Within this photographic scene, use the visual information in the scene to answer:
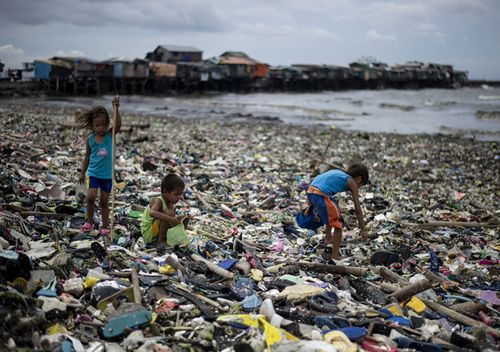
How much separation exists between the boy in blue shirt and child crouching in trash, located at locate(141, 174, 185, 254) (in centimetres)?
152

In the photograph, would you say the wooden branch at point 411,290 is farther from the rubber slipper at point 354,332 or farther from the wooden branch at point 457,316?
the rubber slipper at point 354,332

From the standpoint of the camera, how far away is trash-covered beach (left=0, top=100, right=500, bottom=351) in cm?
299

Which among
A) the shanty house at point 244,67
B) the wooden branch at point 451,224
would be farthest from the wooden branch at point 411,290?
the shanty house at point 244,67

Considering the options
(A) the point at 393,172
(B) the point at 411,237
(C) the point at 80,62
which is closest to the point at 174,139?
(A) the point at 393,172

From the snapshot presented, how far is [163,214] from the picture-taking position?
4.61 m

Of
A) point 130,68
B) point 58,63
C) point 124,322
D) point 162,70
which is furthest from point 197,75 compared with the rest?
point 124,322

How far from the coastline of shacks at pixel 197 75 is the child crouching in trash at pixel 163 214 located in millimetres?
40152

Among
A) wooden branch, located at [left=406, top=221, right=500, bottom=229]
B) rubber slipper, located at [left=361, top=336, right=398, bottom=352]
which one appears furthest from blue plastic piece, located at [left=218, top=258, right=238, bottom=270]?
wooden branch, located at [left=406, top=221, right=500, bottom=229]

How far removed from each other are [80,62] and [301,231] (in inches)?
1716

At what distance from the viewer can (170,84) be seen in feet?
171

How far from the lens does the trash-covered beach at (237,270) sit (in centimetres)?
299

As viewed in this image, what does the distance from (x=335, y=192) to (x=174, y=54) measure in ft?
190

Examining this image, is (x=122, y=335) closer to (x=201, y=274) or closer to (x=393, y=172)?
(x=201, y=274)

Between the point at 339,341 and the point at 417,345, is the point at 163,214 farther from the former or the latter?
the point at 417,345
